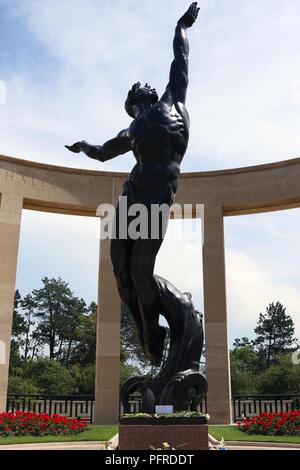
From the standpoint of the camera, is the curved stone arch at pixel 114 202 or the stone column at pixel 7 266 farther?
the curved stone arch at pixel 114 202

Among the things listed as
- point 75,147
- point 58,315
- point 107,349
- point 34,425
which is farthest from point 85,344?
point 75,147

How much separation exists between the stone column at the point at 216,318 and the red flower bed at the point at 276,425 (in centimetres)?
353

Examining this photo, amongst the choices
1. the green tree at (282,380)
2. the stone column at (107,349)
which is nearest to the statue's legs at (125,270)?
the stone column at (107,349)

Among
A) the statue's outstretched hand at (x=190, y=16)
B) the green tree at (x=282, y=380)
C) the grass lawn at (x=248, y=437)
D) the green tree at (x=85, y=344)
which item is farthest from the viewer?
the green tree at (x=85, y=344)

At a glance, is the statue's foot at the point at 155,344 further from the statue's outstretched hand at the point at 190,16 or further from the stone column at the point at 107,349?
the stone column at the point at 107,349

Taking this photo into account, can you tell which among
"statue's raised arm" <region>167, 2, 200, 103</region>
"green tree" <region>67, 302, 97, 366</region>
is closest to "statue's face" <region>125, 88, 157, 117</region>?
"statue's raised arm" <region>167, 2, 200, 103</region>

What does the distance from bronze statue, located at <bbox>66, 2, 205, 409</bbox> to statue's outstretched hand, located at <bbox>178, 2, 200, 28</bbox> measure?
1322 millimetres

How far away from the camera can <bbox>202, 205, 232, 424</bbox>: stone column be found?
15.8m

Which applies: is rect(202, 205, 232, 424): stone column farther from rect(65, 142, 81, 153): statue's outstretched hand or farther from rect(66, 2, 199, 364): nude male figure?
rect(65, 142, 81, 153): statue's outstretched hand

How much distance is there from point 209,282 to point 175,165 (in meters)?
9.73

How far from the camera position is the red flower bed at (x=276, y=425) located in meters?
11.5

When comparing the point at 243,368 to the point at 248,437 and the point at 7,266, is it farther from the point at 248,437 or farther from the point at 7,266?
the point at 248,437

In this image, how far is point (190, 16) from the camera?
8.19 metres
